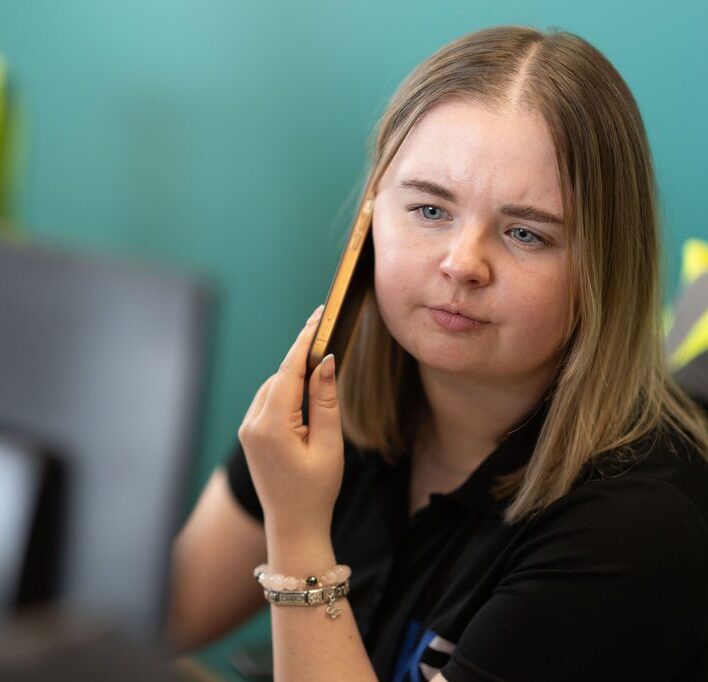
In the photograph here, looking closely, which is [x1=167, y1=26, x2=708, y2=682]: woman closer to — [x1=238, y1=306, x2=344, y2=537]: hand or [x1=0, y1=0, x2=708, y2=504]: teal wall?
[x1=238, y1=306, x2=344, y2=537]: hand

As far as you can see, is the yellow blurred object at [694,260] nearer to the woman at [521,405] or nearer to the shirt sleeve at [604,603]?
the woman at [521,405]

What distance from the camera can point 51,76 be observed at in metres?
2.38

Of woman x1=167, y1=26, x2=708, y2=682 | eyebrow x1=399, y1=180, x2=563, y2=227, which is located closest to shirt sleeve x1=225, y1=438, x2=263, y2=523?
woman x1=167, y1=26, x2=708, y2=682

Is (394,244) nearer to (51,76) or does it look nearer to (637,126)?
(637,126)

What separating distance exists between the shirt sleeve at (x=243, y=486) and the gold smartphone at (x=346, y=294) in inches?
7.5

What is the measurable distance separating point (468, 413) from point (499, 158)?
0.28 meters

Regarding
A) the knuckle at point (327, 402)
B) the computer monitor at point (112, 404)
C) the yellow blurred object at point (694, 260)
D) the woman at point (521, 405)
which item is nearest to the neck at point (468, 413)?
the woman at point (521, 405)

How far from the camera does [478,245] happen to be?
2.93 ft

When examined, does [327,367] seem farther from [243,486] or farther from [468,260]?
[243,486]

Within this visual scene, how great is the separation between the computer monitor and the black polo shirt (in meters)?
0.38

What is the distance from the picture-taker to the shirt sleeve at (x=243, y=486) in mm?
1146

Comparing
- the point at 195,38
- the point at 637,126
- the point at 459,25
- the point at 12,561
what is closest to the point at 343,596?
the point at 12,561

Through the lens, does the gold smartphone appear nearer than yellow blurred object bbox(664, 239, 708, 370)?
Yes

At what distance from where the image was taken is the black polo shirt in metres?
0.87
